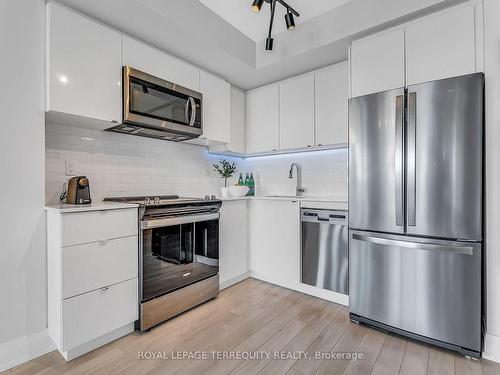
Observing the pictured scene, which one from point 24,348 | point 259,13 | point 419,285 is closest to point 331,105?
point 259,13

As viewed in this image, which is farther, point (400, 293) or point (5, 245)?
point (400, 293)

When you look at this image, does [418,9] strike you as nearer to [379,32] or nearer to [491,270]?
[379,32]

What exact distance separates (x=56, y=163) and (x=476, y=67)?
10.1 ft

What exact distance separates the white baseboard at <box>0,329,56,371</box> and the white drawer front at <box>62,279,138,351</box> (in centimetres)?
29

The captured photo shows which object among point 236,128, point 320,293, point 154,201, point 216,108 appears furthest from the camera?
point 236,128

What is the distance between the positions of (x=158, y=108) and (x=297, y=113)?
1.53m

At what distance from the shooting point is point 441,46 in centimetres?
181

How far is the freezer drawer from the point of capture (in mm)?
1688

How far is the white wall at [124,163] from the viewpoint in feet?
6.78

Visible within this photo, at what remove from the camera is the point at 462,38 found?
1748mm

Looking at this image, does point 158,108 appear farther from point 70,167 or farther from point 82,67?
point 70,167

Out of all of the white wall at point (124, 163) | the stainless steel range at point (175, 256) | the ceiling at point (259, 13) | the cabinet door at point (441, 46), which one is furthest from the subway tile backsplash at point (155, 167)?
the ceiling at point (259, 13)

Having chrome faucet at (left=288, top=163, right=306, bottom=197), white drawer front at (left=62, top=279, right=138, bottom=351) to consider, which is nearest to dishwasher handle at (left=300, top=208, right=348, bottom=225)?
chrome faucet at (left=288, top=163, right=306, bottom=197)

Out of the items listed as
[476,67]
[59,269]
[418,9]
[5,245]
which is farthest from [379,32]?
[5,245]
